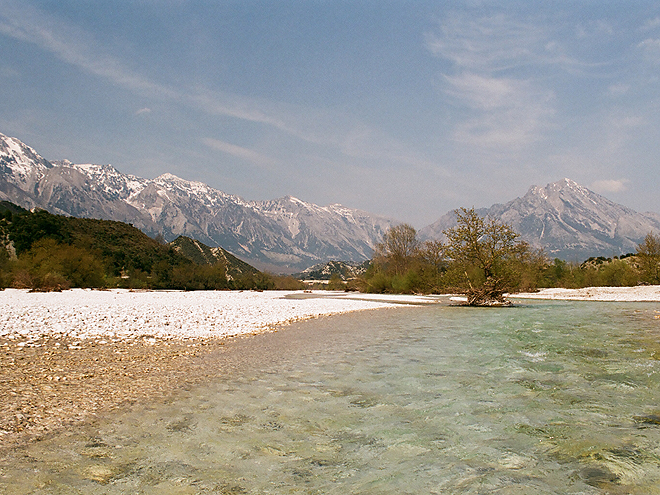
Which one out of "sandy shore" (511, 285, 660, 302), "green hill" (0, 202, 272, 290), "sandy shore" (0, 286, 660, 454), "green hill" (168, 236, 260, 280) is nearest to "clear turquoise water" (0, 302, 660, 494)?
"sandy shore" (0, 286, 660, 454)

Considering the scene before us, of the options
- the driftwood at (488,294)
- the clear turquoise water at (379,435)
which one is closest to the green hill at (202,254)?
the driftwood at (488,294)

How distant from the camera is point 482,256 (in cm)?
3547

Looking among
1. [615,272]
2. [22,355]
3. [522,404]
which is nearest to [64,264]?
[22,355]

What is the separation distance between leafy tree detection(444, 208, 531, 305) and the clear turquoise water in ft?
83.0

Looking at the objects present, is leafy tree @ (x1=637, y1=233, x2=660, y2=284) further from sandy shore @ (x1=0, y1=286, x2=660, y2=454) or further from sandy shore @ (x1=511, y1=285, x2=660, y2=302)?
sandy shore @ (x1=0, y1=286, x2=660, y2=454)

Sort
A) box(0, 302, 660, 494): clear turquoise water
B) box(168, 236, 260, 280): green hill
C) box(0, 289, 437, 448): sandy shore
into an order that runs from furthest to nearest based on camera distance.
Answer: box(168, 236, 260, 280): green hill
box(0, 289, 437, 448): sandy shore
box(0, 302, 660, 494): clear turquoise water

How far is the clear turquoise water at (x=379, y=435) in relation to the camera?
4039 millimetres

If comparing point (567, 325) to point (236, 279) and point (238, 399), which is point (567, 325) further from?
point (236, 279)

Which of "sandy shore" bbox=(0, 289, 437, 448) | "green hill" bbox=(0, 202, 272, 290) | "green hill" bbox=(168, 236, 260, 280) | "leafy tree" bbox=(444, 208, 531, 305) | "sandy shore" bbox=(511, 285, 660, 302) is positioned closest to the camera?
"sandy shore" bbox=(0, 289, 437, 448)

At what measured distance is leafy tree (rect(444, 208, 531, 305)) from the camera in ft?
114

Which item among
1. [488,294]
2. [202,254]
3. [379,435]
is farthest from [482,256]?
[202,254]

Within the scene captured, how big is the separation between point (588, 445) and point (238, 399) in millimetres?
5227

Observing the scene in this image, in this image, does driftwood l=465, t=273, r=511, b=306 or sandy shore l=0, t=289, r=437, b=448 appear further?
driftwood l=465, t=273, r=511, b=306

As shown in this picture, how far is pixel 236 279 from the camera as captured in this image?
106 m
